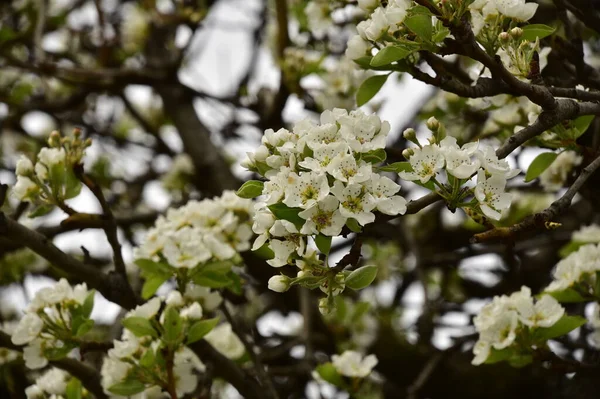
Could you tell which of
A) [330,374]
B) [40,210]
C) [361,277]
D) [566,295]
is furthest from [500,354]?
[40,210]

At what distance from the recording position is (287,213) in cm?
145

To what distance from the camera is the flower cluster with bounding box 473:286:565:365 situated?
2049mm

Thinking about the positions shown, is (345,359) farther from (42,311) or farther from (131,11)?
(131,11)

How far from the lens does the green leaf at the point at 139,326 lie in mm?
1999

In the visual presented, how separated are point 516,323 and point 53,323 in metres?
1.42

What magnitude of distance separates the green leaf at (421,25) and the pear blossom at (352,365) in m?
1.34

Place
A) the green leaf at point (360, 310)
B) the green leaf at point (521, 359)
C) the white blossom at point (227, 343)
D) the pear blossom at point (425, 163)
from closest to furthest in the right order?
the pear blossom at point (425, 163), the green leaf at point (521, 359), the white blossom at point (227, 343), the green leaf at point (360, 310)

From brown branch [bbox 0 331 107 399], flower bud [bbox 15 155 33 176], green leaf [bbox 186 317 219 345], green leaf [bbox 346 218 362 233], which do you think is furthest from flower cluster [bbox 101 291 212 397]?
green leaf [bbox 346 218 362 233]

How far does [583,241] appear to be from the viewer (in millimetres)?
2609

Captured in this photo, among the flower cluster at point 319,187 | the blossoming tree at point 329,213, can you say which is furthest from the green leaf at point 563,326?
the flower cluster at point 319,187

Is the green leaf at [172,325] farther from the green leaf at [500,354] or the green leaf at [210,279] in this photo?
the green leaf at [500,354]

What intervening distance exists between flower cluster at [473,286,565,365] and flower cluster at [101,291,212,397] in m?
0.83

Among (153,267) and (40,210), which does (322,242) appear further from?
(40,210)

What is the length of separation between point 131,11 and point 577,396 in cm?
433
